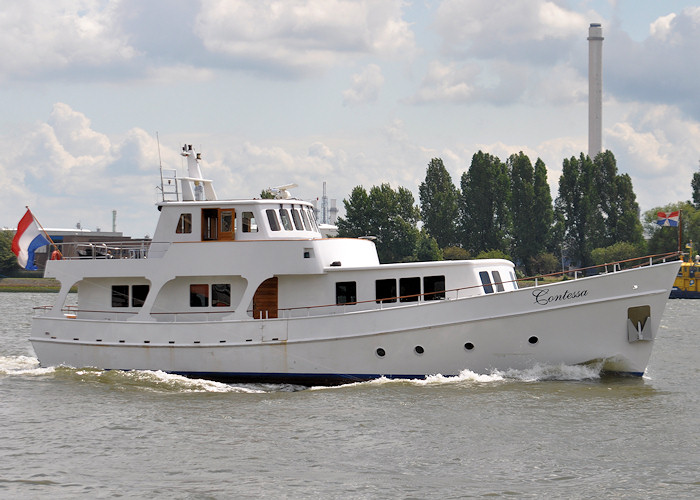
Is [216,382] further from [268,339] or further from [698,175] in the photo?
[698,175]

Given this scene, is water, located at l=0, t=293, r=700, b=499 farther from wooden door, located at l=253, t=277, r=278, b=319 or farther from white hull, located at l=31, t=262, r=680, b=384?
wooden door, located at l=253, t=277, r=278, b=319

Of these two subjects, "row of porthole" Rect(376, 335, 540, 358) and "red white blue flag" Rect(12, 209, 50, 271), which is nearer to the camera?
"row of porthole" Rect(376, 335, 540, 358)

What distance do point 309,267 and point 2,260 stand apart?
245 feet

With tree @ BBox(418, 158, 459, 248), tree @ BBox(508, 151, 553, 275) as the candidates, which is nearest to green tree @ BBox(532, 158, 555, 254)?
tree @ BBox(508, 151, 553, 275)

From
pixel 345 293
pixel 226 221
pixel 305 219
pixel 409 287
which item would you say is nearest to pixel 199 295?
pixel 226 221

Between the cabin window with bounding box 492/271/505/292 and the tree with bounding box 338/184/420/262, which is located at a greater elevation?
the tree with bounding box 338/184/420/262

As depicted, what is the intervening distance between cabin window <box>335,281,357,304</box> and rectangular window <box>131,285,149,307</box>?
15.7ft

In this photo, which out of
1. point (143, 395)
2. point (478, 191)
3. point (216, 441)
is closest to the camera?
point (216, 441)

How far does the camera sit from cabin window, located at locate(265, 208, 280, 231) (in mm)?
20922

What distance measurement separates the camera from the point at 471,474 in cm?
1312

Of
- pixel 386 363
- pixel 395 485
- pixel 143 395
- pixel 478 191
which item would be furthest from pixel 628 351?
pixel 478 191

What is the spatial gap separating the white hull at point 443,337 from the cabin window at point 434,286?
0.93m

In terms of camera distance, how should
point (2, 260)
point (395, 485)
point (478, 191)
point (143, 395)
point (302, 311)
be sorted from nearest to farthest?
point (395, 485)
point (143, 395)
point (302, 311)
point (478, 191)
point (2, 260)

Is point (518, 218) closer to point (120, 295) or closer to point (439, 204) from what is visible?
point (439, 204)
